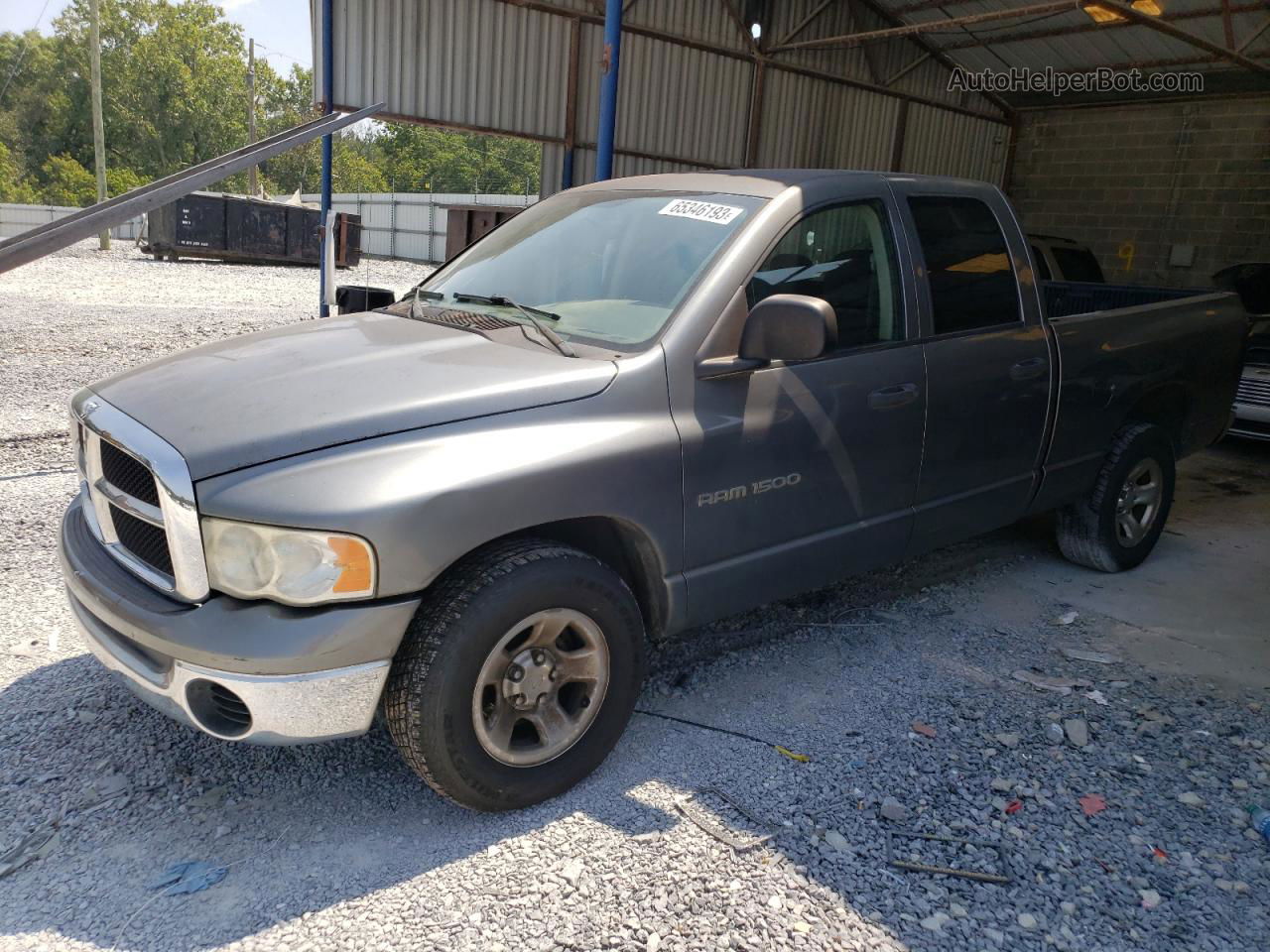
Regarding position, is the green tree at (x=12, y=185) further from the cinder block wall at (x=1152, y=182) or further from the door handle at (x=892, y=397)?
the door handle at (x=892, y=397)

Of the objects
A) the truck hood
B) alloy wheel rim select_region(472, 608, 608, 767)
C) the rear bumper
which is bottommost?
alloy wheel rim select_region(472, 608, 608, 767)

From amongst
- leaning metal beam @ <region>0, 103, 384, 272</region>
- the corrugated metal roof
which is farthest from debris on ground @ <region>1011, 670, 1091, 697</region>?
the corrugated metal roof

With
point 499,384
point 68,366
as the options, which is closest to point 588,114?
point 68,366

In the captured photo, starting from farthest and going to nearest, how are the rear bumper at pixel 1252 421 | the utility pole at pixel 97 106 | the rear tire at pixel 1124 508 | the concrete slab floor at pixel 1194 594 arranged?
the utility pole at pixel 97 106 < the rear bumper at pixel 1252 421 < the rear tire at pixel 1124 508 < the concrete slab floor at pixel 1194 594

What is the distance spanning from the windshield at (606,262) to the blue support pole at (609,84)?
225 inches

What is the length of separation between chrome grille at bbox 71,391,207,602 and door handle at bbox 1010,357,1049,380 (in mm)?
3228

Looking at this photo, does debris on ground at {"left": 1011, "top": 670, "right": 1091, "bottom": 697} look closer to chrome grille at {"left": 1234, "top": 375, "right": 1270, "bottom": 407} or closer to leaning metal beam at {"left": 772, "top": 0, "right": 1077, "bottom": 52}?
chrome grille at {"left": 1234, "top": 375, "right": 1270, "bottom": 407}

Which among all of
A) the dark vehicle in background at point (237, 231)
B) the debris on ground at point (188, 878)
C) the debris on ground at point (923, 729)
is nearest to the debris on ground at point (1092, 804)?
the debris on ground at point (923, 729)

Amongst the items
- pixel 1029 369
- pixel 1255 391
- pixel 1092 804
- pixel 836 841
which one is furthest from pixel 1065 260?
pixel 836 841

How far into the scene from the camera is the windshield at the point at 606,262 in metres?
3.21

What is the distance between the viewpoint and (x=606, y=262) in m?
3.46

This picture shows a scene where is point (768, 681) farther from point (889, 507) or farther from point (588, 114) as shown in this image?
point (588, 114)

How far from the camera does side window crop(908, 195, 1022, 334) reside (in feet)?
12.7

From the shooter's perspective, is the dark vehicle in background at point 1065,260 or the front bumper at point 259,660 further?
the dark vehicle in background at point 1065,260
